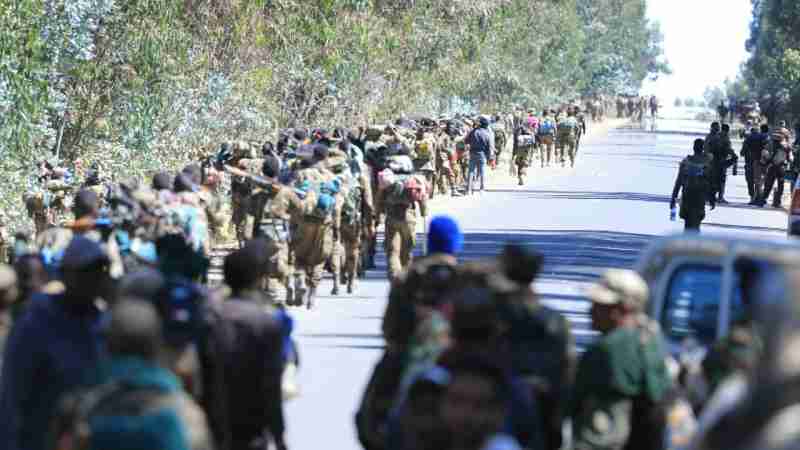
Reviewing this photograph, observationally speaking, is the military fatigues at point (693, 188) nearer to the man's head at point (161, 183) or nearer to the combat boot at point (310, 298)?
the combat boot at point (310, 298)

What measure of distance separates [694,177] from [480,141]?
1545 centimetres

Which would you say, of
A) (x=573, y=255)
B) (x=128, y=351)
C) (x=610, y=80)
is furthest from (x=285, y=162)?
(x=610, y=80)

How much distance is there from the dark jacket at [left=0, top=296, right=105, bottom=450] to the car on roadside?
111 inches

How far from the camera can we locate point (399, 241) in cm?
1959

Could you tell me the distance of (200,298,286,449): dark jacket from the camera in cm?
777

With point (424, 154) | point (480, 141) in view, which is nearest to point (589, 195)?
point (480, 141)

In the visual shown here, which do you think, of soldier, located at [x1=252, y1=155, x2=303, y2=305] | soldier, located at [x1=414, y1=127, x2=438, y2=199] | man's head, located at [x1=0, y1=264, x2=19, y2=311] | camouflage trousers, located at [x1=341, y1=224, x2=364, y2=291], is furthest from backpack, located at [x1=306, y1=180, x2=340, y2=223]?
man's head, located at [x1=0, y1=264, x2=19, y2=311]

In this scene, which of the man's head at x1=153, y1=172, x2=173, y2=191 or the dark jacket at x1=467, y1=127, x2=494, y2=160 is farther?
the dark jacket at x1=467, y1=127, x2=494, y2=160

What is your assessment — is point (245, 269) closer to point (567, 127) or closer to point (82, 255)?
point (82, 255)

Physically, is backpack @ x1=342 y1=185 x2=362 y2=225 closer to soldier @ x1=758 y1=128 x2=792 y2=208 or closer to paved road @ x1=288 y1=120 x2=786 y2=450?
paved road @ x1=288 y1=120 x2=786 y2=450

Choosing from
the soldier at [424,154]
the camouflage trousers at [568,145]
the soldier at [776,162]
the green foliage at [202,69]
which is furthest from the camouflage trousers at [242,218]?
the camouflage trousers at [568,145]

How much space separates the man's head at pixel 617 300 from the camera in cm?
773

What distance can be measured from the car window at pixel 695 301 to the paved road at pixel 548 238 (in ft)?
6.36

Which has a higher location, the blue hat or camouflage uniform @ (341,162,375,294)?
the blue hat
